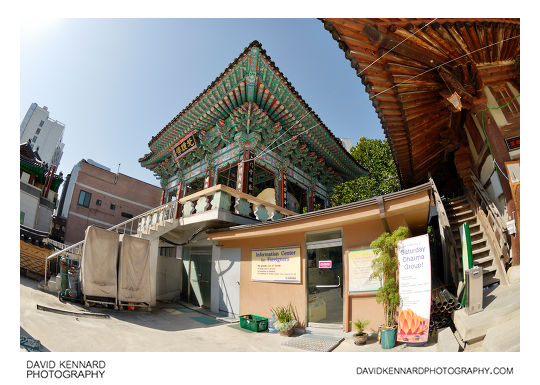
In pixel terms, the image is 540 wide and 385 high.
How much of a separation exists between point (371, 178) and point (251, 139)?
970 cm

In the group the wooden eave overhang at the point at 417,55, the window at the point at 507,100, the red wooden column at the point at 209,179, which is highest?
the wooden eave overhang at the point at 417,55

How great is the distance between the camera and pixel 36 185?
15.0 metres

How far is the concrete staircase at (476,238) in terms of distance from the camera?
5035mm

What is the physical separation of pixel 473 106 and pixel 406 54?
2016 mm

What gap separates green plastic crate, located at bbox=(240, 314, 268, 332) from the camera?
6.45 meters

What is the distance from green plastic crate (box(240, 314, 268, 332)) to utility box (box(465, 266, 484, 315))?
4.56 meters

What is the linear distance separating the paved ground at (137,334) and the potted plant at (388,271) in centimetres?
58

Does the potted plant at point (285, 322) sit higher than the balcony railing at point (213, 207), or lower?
lower

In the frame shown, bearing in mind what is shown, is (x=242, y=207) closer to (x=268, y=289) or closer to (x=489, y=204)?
(x=268, y=289)

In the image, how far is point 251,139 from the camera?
10.0 metres

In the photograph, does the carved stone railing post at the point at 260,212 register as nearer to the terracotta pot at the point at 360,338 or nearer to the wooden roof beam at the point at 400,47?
the terracotta pot at the point at 360,338

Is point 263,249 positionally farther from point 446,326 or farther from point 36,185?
point 36,185

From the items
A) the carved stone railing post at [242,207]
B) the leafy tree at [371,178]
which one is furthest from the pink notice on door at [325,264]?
the leafy tree at [371,178]

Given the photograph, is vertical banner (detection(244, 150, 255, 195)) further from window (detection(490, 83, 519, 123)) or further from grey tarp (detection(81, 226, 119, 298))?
window (detection(490, 83, 519, 123))
